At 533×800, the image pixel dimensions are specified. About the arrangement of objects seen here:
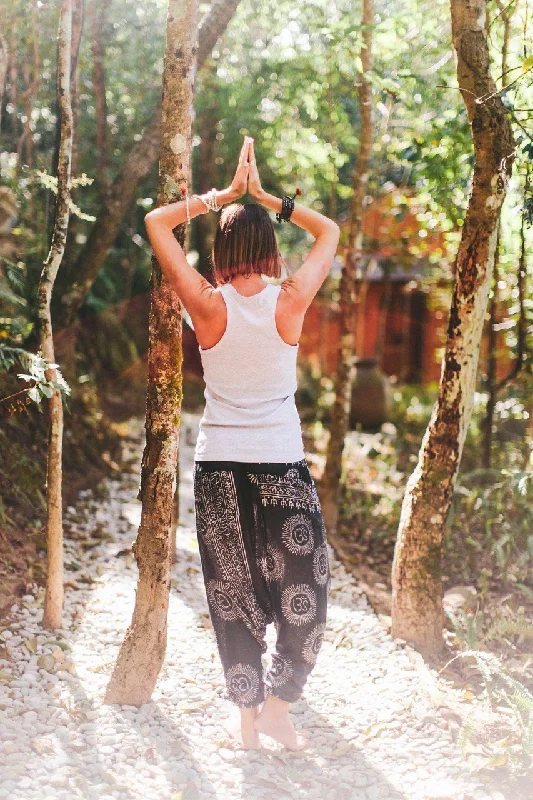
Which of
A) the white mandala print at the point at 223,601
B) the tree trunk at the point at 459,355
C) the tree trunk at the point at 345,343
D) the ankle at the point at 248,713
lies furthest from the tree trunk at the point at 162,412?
the tree trunk at the point at 345,343

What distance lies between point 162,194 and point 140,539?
1307 millimetres

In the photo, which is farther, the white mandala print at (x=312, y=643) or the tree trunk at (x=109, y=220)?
the tree trunk at (x=109, y=220)

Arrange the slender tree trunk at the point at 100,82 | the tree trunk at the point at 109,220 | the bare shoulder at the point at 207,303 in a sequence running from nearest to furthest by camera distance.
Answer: the bare shoulder at the point at 207,303, the tree trunk at the point at 109,220, the slender tree trunk at the point at 100,82

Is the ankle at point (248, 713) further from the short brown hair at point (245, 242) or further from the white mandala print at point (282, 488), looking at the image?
the short brown hair at point (245, 242)

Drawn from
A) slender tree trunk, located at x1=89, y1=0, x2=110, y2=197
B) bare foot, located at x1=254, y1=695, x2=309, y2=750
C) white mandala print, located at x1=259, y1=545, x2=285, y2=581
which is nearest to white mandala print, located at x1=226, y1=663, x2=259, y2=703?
bare foot, located at x1=254, y1=695, x2=309, y2=750

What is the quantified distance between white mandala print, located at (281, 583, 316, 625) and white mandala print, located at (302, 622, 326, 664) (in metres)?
0.06

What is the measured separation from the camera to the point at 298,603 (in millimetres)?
2605

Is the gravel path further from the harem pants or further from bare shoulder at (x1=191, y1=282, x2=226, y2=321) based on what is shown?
bare shoulder at (x1=191, y1=282, x2=226, y2=321)

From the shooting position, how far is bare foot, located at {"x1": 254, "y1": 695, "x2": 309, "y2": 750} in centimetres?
275

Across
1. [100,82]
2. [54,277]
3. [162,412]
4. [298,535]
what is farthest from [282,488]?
[100,82]

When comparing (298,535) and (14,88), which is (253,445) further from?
(14,88)

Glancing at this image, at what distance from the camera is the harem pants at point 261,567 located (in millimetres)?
2527

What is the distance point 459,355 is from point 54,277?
1811mm

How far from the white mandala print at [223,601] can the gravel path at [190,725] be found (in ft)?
1.80
